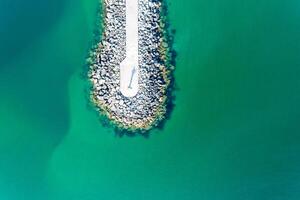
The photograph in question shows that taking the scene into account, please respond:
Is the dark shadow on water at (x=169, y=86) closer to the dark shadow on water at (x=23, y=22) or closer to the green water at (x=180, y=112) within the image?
the green water at (x=180, y=112)

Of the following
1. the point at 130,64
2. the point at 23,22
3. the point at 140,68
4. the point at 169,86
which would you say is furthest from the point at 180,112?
the point at 23,22

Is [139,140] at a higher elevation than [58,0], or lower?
lower

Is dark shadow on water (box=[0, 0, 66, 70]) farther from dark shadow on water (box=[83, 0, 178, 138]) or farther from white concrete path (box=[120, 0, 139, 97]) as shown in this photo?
white concrete path (box=[120, 0, 139, 97])

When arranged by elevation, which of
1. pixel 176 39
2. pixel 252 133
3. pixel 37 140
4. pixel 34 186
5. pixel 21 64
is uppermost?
pixel 176 39

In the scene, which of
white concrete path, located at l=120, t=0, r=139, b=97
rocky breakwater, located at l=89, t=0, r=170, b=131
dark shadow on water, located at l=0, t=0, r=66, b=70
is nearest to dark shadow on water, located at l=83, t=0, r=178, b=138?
rocky breakwater, located at l=89, t=0, r=170, b=131

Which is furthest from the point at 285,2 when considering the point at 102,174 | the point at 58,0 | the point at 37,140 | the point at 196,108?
the point at 37,140

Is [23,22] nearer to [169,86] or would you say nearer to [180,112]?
[169,86]

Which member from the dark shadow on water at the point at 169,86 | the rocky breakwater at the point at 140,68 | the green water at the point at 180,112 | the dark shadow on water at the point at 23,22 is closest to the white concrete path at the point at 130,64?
the rocky breakwater at the point at 140,68

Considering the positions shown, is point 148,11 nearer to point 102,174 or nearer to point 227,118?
point 227,118
